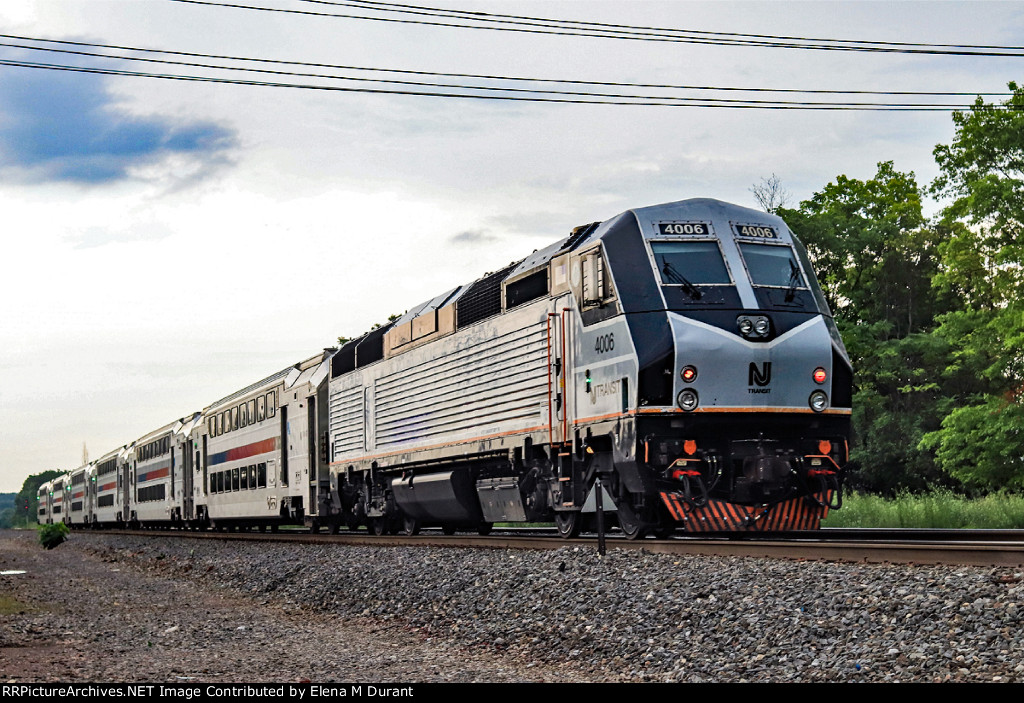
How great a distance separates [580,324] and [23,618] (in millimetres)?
7727

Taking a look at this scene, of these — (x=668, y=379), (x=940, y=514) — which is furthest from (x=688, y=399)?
(x=940, y=514)

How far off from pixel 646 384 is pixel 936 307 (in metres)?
31.9

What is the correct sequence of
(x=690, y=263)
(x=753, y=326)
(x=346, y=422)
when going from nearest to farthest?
(x=753, y=326), (x=690, y=263), (x=346, y=422)

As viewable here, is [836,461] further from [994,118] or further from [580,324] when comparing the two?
[994,118]

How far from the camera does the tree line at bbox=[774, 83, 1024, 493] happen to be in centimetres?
3209

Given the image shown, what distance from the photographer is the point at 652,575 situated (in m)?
10.7

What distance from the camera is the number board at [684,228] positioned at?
1440 cm

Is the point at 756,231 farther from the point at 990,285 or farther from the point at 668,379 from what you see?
the point at 990,285

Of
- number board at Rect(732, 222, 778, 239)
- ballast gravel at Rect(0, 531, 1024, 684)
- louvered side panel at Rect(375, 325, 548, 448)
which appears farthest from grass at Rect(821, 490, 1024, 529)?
ballast gravel at Rect(0, 531, 1024, 684)

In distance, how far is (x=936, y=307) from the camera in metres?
41.8

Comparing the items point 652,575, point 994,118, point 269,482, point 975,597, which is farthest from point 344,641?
point 994,118

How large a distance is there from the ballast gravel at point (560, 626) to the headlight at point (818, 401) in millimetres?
3061

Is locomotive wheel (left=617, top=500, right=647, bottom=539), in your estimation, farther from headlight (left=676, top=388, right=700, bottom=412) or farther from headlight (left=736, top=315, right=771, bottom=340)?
headlight (left=736, top=315, right=771, bottom=340)

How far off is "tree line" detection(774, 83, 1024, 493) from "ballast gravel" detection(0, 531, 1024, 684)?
21.5 meters
